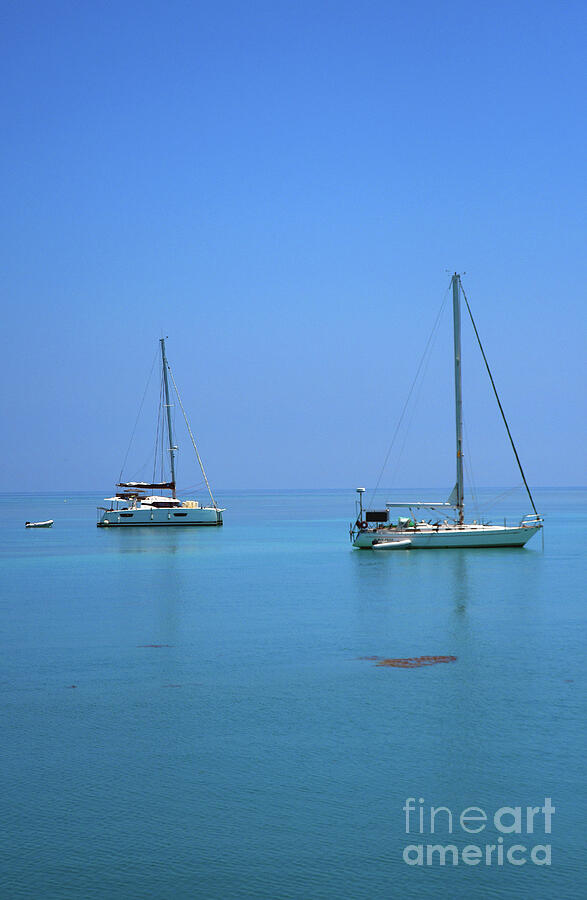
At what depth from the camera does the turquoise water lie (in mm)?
15281

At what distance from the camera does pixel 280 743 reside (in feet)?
71.4

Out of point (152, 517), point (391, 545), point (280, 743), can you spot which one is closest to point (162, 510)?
point (152, 517)

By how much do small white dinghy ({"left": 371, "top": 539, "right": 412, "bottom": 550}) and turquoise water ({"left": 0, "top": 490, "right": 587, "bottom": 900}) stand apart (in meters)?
25.0

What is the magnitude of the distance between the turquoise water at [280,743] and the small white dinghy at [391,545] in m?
25.0

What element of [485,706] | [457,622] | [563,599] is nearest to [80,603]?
[457,622]

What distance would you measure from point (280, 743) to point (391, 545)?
175 feet

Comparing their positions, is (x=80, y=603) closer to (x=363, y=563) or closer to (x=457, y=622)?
(x=457, y=622)

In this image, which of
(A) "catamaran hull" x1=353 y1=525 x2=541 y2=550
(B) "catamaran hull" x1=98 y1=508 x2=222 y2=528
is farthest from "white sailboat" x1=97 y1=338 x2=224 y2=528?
(A) "catamaran hull" x1=353 y1=525 x2=541 y2=550

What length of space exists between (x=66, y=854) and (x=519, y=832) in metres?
7.94

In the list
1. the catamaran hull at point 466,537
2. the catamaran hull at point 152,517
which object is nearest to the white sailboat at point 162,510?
the catamaran hull at point 152,517

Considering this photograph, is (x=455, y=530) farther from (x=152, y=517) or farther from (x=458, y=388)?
(x=152, y=517)

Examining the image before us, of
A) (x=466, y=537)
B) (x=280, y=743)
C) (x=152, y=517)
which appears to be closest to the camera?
(x=280, y=743)

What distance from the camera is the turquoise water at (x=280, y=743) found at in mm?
15281

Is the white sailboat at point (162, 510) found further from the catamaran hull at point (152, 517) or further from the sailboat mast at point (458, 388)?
the sailboat mast at point (458, 388)
